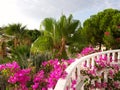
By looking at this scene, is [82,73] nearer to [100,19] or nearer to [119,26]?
[119,26]

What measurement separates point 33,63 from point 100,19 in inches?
982

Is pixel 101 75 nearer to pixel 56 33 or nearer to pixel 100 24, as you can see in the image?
pixel 56 33

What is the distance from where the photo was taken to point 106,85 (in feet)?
19.9

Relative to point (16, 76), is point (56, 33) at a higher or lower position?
higher

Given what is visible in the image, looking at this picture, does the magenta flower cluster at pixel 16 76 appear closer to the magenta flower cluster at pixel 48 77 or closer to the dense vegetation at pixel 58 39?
the magenta flower cluster at pixel 48 77

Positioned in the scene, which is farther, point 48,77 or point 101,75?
point 101,75

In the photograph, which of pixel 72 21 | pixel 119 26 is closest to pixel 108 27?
pixel 119 26

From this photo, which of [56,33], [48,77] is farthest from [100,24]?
[48,77]

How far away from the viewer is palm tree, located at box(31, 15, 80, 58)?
14055 mm

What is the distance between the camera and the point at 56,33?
14.1 metres

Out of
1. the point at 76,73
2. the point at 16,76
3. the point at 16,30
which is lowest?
the point at 76,73

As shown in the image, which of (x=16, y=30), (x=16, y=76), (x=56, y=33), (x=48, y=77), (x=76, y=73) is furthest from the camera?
(x=16, y=30)

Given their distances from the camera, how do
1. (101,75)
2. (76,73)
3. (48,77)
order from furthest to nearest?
(101,75) → (76,73) → (48,77)

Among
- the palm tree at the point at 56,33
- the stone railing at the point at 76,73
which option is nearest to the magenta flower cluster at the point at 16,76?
the stone railing at the point at 76,73
